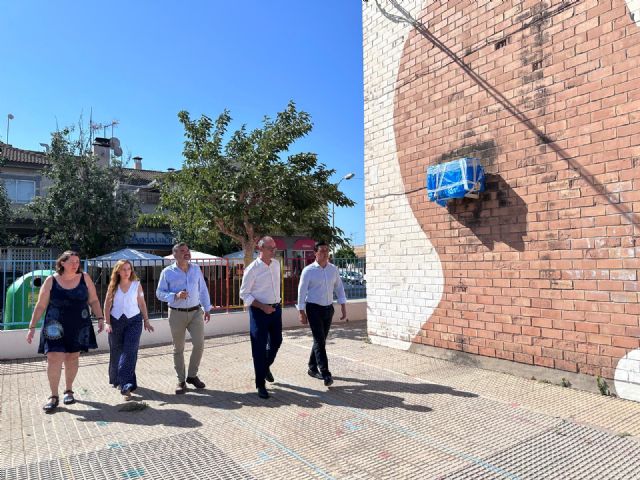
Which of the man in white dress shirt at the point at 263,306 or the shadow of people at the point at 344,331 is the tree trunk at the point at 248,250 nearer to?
the shadow of people at the point at 344,331

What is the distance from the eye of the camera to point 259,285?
16.9 ft

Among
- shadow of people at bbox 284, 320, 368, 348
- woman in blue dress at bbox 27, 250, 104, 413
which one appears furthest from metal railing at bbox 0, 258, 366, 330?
woman in blue dress at bbox 27, 250, 104, 413

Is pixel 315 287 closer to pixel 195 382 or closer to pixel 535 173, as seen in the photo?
pixel 195 382

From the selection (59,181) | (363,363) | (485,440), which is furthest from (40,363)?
(59,181)

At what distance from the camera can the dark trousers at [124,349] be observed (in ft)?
16.4

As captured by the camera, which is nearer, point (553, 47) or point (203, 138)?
point (553, 47)

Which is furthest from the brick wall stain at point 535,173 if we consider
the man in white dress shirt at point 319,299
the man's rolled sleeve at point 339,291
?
the man in white dress shirt at point 319,299

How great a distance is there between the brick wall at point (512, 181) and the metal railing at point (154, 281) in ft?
11.4

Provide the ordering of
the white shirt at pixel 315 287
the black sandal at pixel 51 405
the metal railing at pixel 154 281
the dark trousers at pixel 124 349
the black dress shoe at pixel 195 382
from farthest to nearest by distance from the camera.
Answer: the metal railing at pixel 154 281, the white shirt at pixel 315 287, the black dress shoe at pixel 195 382, the dark trousers at pixel 124 349, the black sandal at pixel 51 405

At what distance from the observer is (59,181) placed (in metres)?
18.1

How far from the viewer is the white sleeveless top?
5.19 meters

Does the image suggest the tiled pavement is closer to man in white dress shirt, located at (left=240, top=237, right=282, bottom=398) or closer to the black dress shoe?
the black dress shoe

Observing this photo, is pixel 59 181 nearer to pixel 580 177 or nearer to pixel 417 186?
pixel 417 186

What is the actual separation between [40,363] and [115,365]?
2604 millimetres
